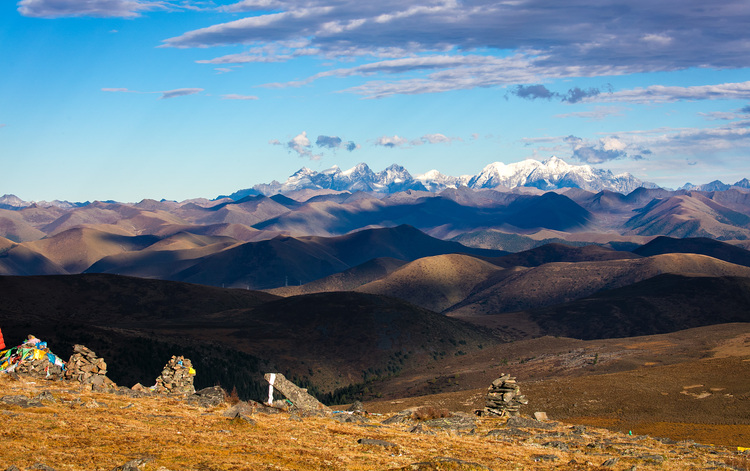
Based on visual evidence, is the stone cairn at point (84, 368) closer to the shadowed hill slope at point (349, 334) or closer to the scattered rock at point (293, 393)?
the scattered rock at point (293, 393)

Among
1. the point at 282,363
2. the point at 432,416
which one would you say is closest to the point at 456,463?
the point at 432,416

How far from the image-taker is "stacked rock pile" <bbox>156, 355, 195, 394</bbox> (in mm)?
44656

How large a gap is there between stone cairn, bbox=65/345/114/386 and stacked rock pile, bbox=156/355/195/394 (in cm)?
334

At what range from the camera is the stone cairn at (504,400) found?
43.2 metres

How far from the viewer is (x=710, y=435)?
3994 centimetres

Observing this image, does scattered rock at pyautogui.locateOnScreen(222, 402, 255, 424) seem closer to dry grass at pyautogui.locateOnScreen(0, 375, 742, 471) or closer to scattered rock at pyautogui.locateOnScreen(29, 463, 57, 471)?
dry grass at pyautogui.locateOnScreen(0, 375, 742, 471)

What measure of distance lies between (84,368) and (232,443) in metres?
19.4

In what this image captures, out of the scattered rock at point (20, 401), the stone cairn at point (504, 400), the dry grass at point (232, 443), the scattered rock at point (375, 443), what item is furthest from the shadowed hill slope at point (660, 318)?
the scattered rock at point (20, 401)

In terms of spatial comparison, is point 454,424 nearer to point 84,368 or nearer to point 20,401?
point 20,401

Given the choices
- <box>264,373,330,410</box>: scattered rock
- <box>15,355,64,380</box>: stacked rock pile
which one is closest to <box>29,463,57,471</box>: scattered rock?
<box>264,373,330,410</box>: scattered rock

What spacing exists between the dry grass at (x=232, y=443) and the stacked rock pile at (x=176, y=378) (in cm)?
838

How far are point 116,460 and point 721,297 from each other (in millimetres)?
201437

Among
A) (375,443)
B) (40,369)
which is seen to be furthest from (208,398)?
(375,443)

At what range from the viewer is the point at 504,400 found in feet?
143
